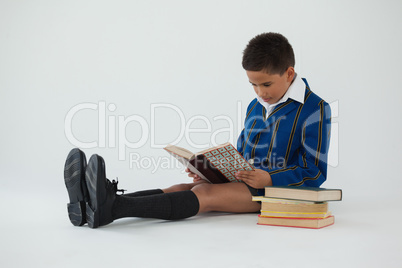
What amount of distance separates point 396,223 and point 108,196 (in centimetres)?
117

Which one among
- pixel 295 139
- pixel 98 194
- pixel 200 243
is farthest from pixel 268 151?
pixel 98 194

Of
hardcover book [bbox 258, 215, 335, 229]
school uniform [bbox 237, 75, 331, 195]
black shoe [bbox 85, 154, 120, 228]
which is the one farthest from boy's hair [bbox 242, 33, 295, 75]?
black shoe [bbox 85, 154, 120, 228]

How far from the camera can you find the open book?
2041 millimetres

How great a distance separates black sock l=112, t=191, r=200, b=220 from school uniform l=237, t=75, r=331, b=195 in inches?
13.1

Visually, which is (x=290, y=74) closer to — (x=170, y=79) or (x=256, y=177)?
(x=256, y=177)

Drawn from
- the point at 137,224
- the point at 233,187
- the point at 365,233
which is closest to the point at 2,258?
the point at 137,224

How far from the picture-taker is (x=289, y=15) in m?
3.70

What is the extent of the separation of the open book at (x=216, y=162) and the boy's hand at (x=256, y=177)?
0.08 feet

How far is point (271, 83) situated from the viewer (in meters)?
2.28

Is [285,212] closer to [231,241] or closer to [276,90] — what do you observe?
[231,241]

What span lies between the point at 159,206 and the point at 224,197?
12.2 inches

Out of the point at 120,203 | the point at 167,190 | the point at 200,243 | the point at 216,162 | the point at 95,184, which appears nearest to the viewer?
the point at 200,243

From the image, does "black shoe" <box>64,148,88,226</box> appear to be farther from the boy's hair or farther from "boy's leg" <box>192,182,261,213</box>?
the boy's hair

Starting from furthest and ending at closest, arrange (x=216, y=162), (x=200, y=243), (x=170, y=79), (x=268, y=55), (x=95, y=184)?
(x=170, y=79) < (x=268, y=55) < (x=216, y=162) < (x=95, y=184) < (x=200, y=243)
